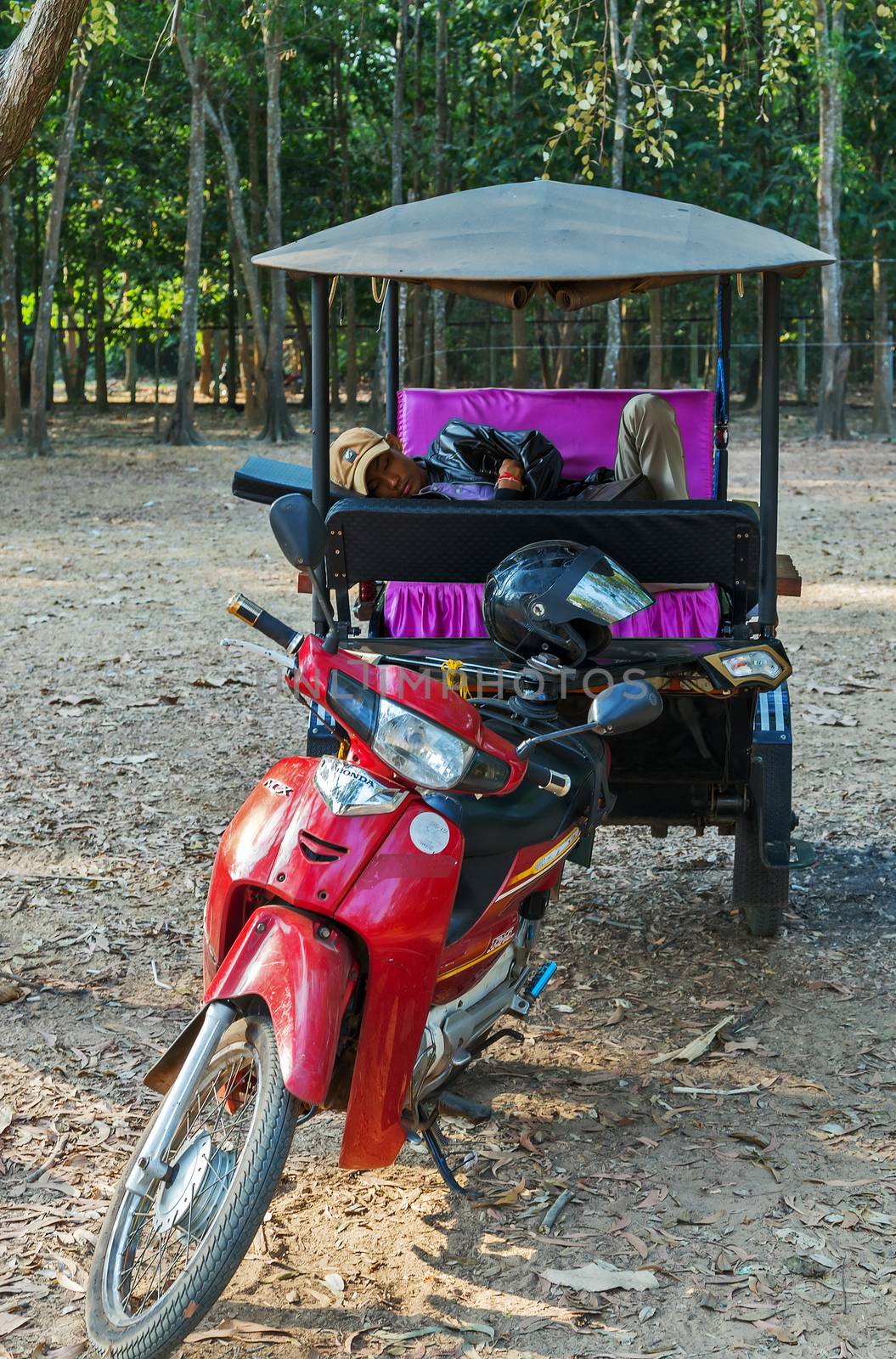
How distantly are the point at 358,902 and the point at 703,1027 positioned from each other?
1.82 m

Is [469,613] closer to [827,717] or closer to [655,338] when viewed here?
[827,717]

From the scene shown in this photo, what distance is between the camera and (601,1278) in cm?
305

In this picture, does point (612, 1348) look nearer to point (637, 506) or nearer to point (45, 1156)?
point (45, 1156)

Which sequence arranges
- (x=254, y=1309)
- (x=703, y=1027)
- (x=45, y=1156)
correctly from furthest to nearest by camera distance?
(x=703, y=1027) < (x=45, y=1156) < (x=254, y=1309)

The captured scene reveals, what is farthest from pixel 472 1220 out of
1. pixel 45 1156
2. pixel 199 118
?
pixel 199 118

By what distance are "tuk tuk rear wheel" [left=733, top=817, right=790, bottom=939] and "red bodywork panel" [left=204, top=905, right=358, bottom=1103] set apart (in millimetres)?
2121

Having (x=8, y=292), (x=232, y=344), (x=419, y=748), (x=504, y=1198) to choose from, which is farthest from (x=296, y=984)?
(x=232, y=344)

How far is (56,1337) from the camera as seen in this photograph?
2.85 m

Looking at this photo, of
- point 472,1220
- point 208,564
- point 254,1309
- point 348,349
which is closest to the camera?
point 254,1309

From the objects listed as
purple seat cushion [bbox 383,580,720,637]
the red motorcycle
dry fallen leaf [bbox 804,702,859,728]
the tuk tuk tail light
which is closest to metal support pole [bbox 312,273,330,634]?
purple seat cushion [bbox 383,580,720,637]

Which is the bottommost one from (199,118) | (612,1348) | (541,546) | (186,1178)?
(612,1348)

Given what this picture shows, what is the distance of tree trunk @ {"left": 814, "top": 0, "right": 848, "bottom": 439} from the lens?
18531 mm

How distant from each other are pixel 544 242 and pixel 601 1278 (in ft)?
9.45

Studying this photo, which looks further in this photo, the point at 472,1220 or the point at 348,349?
the point at 348,349
